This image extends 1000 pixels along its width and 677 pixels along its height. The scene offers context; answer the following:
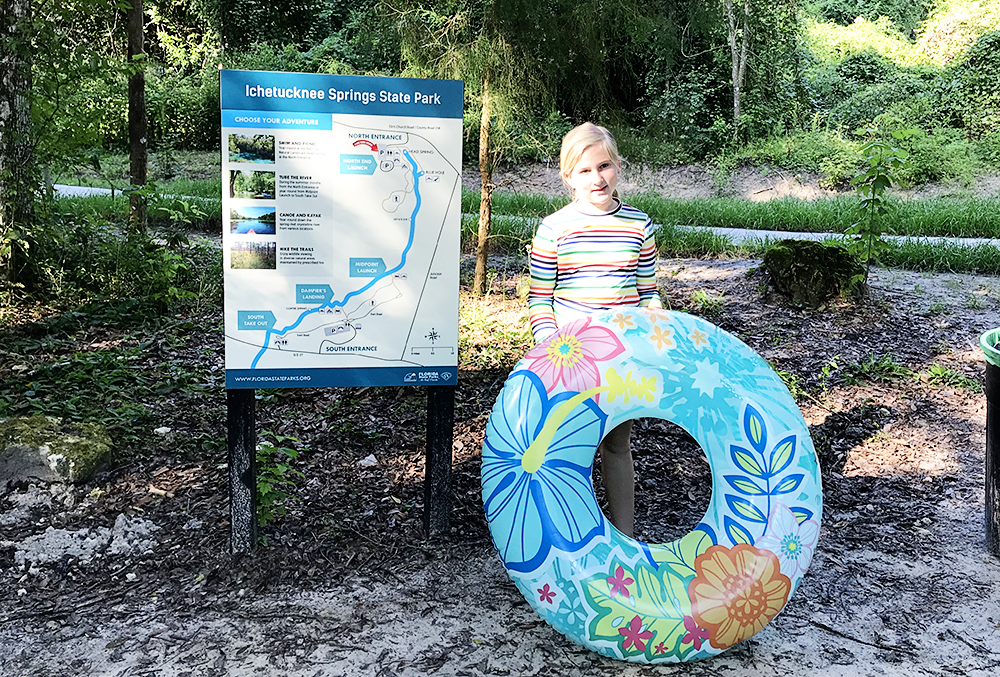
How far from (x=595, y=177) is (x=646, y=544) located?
127 centimetres

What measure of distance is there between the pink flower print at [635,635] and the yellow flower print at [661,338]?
0.86m

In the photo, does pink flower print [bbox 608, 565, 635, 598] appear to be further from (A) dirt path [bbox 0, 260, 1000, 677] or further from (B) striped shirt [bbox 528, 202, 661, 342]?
(B) striped shirt [bbox 528, 202, 661, 342]

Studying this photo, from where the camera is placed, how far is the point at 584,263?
3.23 meters

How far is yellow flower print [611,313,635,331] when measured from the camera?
2.97 meters

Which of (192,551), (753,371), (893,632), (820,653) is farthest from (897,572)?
(192,551)

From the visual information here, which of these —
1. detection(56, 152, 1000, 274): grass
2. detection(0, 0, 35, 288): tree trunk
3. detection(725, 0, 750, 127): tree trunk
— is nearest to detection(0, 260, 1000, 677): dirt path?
detection(0, 0, 35, 288): tree trunk

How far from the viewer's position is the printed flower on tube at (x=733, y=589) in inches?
110

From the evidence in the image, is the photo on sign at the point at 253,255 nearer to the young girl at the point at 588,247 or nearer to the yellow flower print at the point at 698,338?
the young girl at the point at 588,247

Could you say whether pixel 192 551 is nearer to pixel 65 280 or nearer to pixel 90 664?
pixel 90 664

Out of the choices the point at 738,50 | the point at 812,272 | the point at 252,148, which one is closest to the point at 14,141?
the point at 252,148

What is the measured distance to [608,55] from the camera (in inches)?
274

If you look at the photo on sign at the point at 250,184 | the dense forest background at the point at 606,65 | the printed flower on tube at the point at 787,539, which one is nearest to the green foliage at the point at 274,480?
the photo on sign at the point at 250,184

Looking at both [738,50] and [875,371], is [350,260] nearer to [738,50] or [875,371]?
[875,371]

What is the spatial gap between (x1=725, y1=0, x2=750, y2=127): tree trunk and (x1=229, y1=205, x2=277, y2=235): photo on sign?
1590 centimetres
